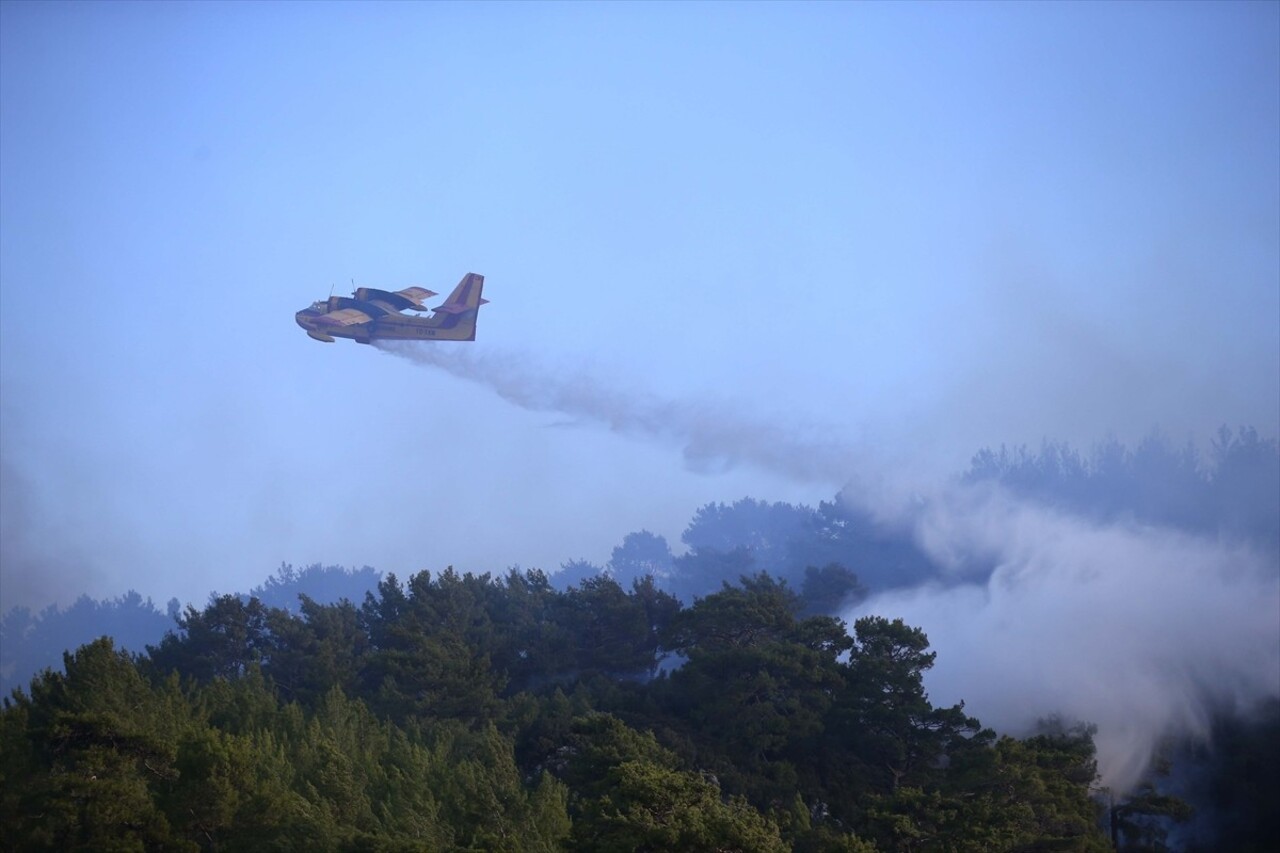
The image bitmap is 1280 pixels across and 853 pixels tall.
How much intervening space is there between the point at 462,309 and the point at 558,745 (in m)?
28.8

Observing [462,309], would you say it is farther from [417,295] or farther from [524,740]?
[524,740]

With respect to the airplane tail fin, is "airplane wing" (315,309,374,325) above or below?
below

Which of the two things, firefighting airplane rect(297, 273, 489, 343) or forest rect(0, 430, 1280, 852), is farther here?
firefighting airplane rect(297, 273, 489, 343)

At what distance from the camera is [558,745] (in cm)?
3956

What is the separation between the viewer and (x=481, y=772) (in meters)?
32.9

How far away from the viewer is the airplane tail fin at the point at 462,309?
62.3 m

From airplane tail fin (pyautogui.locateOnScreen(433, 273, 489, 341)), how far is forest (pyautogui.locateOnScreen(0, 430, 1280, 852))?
41.8 feet

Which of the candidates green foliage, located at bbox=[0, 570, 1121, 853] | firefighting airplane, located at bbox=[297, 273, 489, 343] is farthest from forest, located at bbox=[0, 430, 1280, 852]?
firefighting airplane, located at bbox=[297, 273, 489, 343]

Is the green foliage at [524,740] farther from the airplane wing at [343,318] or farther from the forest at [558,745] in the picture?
the airplane wing at [343,318]

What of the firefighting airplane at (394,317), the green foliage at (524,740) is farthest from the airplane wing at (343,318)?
the green foliage at (524,740)

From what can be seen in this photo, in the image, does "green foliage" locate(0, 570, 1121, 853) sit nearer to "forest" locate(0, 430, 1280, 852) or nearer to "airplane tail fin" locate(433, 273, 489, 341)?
"forest" locate(0, 430, 1280, 852)

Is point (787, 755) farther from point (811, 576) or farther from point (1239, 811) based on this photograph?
point (811, 576)

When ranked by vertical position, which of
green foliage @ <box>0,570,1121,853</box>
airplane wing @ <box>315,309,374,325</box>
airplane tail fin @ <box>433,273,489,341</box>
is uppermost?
airplane tail fin @ <box>433,273,489,341</box>

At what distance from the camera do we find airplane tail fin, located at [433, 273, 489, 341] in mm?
62281
